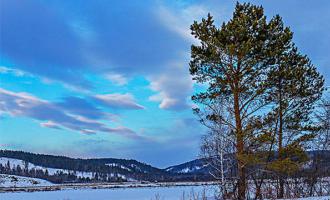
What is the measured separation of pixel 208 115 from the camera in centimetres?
2355

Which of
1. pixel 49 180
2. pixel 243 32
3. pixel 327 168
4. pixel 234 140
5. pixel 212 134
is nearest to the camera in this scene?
pixel 243 32

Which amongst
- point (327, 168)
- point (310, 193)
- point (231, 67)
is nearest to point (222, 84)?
point (231, 67)

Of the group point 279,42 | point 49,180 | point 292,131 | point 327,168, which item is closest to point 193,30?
point 279,42

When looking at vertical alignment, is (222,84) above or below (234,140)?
above

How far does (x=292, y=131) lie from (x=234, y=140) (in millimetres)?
4864

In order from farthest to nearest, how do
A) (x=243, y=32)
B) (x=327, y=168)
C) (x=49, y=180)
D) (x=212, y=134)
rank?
(x=49, y=180) < (x=327, y=168) < (x=212, y=134) < (x=243, y=32)

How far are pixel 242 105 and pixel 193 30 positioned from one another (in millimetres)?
4696

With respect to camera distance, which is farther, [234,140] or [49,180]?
[49,180]

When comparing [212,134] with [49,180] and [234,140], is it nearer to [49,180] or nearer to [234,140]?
[234,140]

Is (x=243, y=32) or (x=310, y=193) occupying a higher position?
(x=243, y=32)

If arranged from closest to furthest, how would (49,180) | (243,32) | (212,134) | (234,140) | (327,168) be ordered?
(243,32) → (234,140) → (212,134) → (327,168) → (49,180)

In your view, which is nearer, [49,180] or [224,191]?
[224,191]

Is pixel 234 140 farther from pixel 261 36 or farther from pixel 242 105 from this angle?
pixel 261 36

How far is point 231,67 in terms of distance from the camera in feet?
71.4
